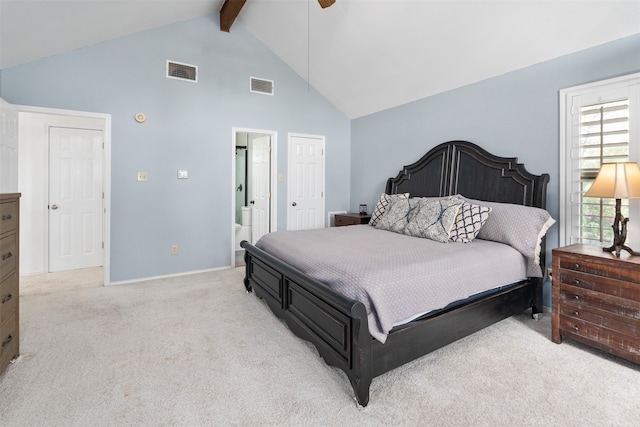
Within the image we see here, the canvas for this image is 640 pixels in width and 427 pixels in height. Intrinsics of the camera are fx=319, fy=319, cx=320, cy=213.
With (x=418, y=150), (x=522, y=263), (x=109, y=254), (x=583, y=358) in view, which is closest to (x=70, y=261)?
(x=109, y=254)

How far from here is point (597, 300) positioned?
215cm

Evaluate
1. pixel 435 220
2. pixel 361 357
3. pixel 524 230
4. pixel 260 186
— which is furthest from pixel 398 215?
pixel 260 186

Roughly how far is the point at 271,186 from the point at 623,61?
3976 millimetres

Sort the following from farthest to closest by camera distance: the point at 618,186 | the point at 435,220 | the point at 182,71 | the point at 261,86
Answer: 1. the point at 261,86
2. the point at 182,71
3. the point at 435,220
4. the point at 618,186

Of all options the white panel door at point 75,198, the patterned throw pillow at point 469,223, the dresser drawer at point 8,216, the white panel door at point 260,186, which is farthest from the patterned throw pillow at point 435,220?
the white panel door at point 75,198

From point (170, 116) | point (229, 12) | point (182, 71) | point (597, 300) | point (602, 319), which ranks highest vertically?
point (229, 12)

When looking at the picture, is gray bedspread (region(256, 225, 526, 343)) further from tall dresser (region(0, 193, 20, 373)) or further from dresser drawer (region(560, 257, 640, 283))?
tall dresser (region(0, 193, 20, 373))

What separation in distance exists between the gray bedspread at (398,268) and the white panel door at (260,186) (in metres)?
2.07

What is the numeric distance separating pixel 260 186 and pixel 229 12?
248cm

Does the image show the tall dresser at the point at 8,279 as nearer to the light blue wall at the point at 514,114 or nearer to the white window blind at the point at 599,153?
the light blue wall at the point at 514,114

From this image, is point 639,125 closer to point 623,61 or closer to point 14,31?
point 623,61

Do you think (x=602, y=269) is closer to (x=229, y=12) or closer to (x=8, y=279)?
(x=8, y=279)

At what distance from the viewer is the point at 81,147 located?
4.45 m

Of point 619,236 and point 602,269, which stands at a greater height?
point 619,236
